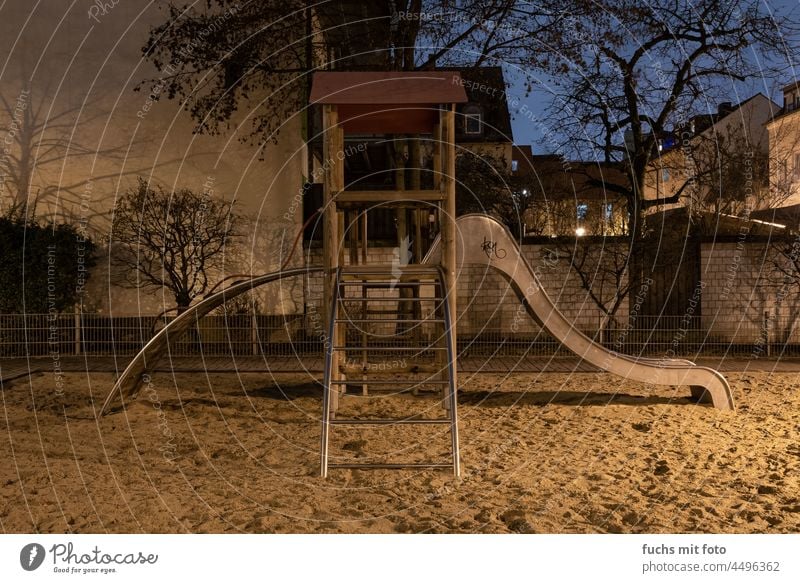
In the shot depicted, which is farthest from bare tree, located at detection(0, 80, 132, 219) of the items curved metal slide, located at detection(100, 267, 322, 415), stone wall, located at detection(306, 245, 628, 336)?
curved metal slide, located at detection(100, 267, 322, 415)

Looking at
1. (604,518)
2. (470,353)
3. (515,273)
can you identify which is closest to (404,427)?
(515,273)

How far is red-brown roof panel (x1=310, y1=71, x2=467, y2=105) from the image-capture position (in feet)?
25.6

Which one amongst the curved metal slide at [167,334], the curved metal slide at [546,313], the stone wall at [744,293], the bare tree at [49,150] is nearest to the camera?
the curved metal slide at [167,334]

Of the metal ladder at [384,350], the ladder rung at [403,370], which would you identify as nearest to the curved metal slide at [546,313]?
the metal ladder at [384,350]

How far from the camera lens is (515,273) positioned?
10.1 meters

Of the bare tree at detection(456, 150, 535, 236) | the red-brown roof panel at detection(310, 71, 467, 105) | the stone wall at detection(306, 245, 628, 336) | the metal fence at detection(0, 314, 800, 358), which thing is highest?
the bare tree at detection(456, 150, 535, 236)

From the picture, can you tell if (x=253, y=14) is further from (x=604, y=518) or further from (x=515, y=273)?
(x=604, y=518)

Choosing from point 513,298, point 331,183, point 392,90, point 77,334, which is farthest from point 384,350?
point 513,298

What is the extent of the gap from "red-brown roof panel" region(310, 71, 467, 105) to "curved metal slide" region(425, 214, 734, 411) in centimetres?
234

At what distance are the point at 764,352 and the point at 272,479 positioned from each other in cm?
1217

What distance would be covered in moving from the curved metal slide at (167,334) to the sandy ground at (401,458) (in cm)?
31

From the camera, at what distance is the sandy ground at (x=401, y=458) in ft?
18.6

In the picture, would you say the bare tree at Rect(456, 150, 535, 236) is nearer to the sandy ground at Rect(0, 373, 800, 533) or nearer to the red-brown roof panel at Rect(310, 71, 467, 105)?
the sandy ground at Rect(0, 373, 800, 533)

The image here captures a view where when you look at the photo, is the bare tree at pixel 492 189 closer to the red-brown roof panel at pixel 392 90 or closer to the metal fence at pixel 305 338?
the metal fence at pixel 305 338
